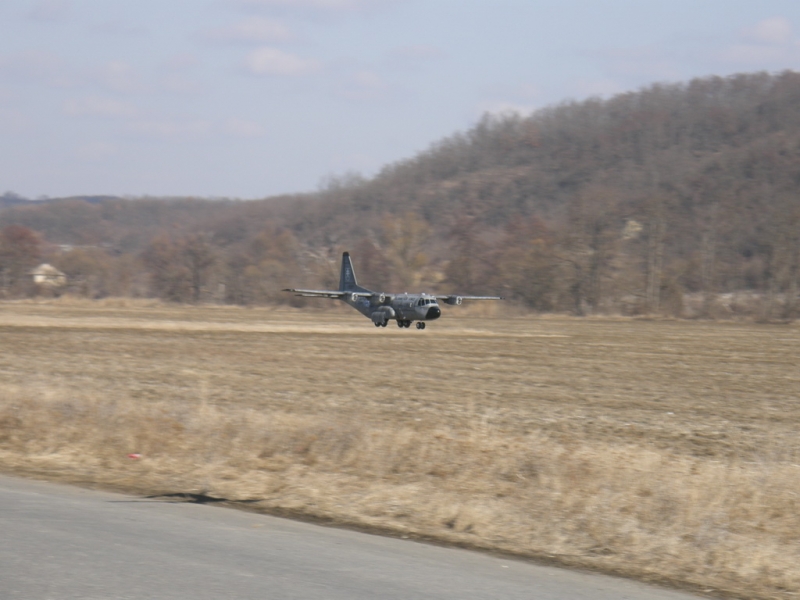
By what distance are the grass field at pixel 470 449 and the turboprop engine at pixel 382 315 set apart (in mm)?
26194

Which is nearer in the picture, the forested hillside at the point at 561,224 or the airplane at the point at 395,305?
the airplane at the point at 395,305

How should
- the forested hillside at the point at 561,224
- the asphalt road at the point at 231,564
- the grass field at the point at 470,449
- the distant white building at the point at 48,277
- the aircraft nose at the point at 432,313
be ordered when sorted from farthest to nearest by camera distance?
the distant white building at the point at 48,277 < the forested hillside at the point at 561,224 < the aircraft nose at the point at 432,313 < the grass field at the point at 470,449 < the asphalt road at the point at 231,564

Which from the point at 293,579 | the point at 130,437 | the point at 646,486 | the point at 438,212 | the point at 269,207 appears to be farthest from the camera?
the point at 269,207

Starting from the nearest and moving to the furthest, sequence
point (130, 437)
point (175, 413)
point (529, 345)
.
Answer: point (130, 437) < point (175, 413) < point (529, 345)

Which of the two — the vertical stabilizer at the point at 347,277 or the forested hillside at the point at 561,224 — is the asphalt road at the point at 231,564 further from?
the forested hillside at the point at 561,224

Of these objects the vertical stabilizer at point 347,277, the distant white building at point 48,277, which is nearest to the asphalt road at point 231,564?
the vertical stabilizer at point 347,277

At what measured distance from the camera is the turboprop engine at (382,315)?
55719 millimetres

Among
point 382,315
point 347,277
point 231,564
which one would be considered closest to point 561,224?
point 347,277

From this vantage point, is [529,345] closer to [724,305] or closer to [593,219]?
[724,305]

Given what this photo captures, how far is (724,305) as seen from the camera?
78688mm

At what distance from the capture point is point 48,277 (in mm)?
120688

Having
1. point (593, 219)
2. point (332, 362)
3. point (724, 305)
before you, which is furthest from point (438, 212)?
point (332, 362)

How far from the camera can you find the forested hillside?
A: 8931 centimetres

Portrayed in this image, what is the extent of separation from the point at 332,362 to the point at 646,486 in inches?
817
